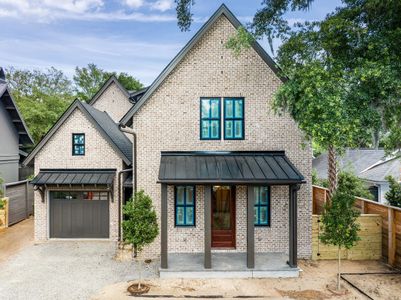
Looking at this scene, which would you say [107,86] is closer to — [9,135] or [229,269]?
[9,135]

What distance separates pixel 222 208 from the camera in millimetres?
11172

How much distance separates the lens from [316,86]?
332 inches

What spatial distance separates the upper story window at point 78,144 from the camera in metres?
13.4

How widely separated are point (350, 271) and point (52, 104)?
29.2 m

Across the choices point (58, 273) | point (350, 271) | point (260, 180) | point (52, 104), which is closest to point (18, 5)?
point (52, 104)

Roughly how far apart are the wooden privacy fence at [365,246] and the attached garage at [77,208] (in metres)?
9.45

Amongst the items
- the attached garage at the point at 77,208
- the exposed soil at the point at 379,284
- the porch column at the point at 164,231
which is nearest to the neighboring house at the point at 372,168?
the exposed soil at the point at 379,284

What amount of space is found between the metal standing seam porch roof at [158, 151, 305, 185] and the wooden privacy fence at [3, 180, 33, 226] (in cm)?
1056

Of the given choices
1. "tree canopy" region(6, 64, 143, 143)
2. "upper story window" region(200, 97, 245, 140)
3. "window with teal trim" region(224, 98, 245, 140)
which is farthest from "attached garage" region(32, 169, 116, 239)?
"tree canopy" region(6, 64, 143, 143)

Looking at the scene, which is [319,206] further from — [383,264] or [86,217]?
[86,217]

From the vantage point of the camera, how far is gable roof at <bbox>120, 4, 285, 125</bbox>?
35.6ft

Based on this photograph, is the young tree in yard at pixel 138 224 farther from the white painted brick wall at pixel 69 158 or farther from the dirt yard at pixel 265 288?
the white painted brick wall at pixel 69 158

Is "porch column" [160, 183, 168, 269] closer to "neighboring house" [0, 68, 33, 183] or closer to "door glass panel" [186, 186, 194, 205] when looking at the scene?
"door glass panel" [186, 186, 194, 205]

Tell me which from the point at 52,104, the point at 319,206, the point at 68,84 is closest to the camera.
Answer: the point at 319,206
